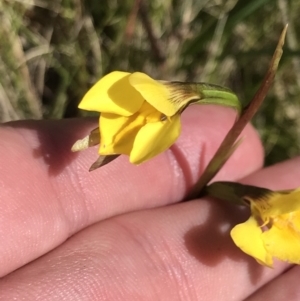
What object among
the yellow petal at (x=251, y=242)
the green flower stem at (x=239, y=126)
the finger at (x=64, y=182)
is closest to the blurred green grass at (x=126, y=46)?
the finger at (x=64, y=182)

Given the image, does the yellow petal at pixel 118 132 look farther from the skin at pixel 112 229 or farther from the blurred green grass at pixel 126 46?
the blurred green grass at pixel 126 46

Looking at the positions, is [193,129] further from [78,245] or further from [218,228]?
[78,245]

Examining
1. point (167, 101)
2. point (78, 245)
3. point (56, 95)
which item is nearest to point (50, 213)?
point (78, 245)

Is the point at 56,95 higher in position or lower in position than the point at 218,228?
higher

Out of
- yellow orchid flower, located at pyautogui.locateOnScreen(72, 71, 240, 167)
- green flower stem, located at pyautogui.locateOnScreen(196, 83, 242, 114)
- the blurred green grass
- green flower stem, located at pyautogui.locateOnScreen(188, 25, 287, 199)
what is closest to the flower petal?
yellow orchid flower, located at pyautogui.locateOnScreen(72, 71, 240, 167)

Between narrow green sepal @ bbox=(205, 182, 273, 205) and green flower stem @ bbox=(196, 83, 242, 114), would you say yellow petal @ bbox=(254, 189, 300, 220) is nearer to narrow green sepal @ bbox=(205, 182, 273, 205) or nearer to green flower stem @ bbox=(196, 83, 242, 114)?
narrow green sepal @ bbox=(205, 182, 273, 205)

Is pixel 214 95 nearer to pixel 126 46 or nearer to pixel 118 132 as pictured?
pixel 118 132

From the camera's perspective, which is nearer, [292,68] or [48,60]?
[48,60]
